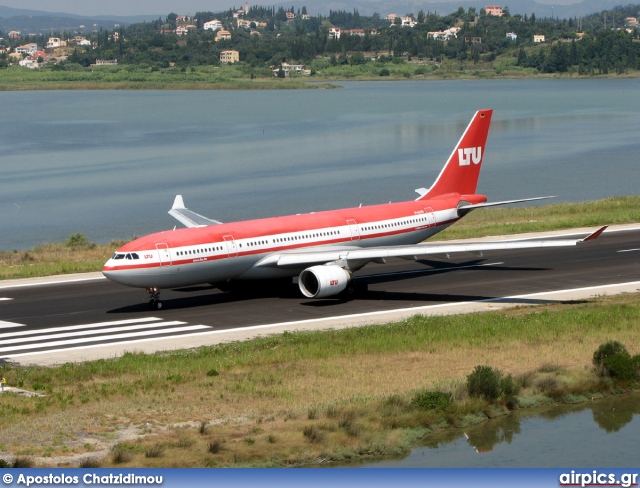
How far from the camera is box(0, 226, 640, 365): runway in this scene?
42.5 meters

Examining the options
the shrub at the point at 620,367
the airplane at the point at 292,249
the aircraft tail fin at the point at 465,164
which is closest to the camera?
the shrub at the point at 620,367

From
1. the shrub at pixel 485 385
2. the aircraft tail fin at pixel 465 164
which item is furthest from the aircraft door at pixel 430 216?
the shrub at pixel 485 385

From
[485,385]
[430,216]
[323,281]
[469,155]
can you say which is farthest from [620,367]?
[469,155]

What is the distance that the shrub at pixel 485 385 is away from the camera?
3222cm

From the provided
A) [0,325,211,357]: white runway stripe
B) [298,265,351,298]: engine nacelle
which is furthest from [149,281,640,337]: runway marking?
[298,265,351,298]: engine nacelle

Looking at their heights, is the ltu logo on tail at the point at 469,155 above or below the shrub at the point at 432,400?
above

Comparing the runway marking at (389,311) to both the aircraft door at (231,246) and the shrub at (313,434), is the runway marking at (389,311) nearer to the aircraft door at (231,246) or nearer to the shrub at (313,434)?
the aircraft door at (231,246)

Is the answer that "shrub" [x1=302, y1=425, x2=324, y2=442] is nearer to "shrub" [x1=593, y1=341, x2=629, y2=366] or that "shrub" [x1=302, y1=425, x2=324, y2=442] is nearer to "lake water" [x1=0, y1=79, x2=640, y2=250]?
"shrub" [x1=593, y1=341, x2=629, y2=366]

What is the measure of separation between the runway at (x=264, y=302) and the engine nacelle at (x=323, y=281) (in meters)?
0.85

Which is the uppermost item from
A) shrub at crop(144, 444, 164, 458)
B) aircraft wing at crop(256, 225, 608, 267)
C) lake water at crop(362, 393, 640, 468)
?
aircraft wing at crop(256, 225, 608, 267)

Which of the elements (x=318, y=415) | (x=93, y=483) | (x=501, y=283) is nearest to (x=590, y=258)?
(x=501, y=283)

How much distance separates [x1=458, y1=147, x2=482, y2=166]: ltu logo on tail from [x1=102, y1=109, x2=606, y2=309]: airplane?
329 cm

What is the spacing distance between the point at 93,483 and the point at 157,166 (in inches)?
4773

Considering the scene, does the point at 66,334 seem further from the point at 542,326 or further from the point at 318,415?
the point at 542,326
